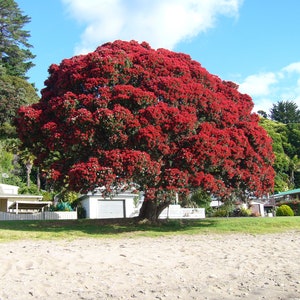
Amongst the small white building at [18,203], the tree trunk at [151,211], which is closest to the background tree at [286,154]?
the small white building at [18,203]

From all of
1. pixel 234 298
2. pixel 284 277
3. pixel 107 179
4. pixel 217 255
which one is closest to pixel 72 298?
pixel 234 298

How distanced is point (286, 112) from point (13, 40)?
66478 millimetres

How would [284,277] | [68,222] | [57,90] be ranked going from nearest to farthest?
[284,277] < [57,90] < [68,222]

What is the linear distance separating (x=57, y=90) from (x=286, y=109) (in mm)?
88479

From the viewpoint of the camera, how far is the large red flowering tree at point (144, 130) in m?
15.9

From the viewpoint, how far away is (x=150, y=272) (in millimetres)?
8719

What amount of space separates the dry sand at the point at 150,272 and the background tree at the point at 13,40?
1837 inches

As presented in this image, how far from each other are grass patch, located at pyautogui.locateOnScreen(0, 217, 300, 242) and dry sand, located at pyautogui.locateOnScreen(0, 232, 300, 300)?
3.52 metres

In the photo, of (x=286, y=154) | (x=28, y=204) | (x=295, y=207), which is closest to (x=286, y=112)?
(x=286, y=154)

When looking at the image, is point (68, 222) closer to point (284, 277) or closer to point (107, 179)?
point (107, 179)

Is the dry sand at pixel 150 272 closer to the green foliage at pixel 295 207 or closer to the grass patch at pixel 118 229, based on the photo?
the grass patch at pixel 118 229

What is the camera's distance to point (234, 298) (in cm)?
694

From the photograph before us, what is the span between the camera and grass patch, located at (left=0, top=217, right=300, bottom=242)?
15922 mm

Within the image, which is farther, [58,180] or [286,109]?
[286,109]
